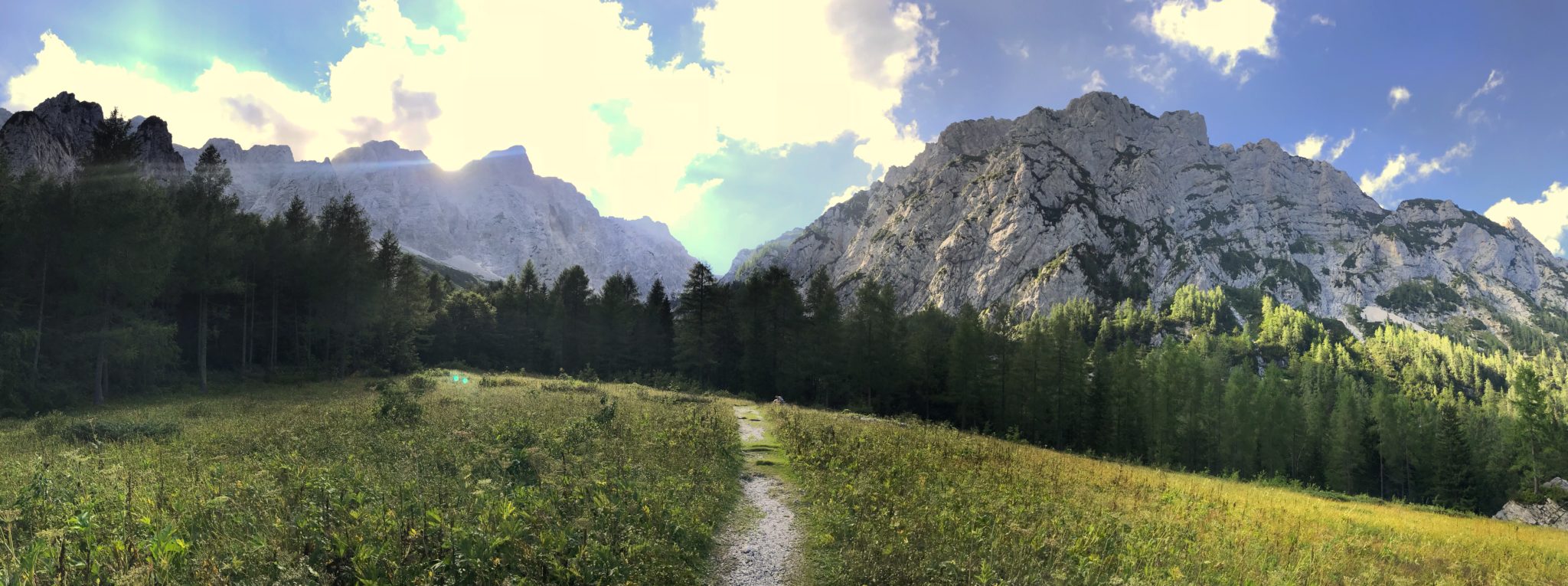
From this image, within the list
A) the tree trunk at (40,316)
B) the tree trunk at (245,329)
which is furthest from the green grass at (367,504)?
the tree trunk at (245,329)

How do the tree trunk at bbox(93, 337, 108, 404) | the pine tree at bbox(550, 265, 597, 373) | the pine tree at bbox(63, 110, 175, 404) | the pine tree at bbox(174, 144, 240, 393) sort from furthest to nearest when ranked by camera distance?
the pine tree at bbox(550, 265, 597, 373) < the pine tree at bbox(174, 144, 240, 393) < the tree trunk at bbox(93, 337, 108, 404) < the pine tree at bbox(63, 110, 175, 404)

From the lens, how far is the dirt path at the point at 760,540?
25.6ft

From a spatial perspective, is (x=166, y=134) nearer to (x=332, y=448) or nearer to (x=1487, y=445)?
(x=332, y=448)

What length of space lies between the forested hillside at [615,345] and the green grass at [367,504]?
1740 cm

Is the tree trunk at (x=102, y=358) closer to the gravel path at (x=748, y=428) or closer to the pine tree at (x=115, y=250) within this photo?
the pine tree at (x=115, y=250)

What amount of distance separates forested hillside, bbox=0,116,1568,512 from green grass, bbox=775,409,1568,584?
1865 cm

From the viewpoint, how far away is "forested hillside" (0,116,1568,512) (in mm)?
27922

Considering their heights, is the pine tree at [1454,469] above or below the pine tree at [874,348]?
below

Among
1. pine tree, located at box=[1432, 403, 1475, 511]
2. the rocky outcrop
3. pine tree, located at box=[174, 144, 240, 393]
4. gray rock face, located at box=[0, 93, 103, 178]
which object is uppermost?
gray rock face, located at box=[0, 93, 103, 178]

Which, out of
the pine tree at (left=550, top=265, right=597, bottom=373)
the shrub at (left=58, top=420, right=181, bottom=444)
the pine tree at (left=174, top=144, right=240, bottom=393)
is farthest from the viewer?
the pine tree at (left=550, top=265, right=597, bottom=373)

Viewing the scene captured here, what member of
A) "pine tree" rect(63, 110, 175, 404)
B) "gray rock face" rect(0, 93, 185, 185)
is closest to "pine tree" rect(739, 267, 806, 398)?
"pine tree" rect(63, 110, 175, 404)

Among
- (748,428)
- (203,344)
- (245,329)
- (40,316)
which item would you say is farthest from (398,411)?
(245,329)

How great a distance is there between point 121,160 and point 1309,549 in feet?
162

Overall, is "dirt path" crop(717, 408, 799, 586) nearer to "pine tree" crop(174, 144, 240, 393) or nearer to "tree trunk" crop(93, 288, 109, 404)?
"tree trunk" crop(93, 288, 109, 404)
